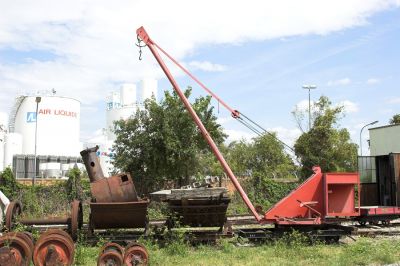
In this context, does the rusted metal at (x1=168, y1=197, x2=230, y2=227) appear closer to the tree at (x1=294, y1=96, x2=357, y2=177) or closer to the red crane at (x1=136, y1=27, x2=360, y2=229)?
the red crane at (x1=136, y1=27, x2=360, y2=229)

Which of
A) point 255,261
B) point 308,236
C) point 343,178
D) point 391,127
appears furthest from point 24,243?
point 391,127

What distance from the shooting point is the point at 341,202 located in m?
13.0

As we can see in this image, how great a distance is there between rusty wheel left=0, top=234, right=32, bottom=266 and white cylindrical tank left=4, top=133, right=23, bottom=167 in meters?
51.4

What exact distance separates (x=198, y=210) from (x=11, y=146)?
172 feet

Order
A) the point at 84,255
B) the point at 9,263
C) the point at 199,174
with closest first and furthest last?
the point at 9,263
the point at 84,255
the point at 199,174

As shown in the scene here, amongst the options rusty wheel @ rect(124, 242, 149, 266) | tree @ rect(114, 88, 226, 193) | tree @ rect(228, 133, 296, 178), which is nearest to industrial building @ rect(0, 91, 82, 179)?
tree @ rect(228, 133, 296, 178)

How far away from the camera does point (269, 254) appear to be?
10.8 meters

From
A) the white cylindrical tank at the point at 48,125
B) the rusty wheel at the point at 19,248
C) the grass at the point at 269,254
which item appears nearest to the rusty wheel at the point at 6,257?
the rusty wheel at the point at 19,248

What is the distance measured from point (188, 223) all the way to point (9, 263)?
568 centimetres

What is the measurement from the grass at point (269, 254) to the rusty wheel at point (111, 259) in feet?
3.43

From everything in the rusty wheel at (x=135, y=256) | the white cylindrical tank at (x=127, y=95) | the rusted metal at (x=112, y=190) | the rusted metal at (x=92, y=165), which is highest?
the white cylindrical tank at (x=127, y=95)

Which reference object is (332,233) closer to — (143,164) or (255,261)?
(255,261)

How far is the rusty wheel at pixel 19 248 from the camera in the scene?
329 inches

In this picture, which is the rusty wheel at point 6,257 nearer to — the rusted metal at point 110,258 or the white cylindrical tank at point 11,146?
the rusted metal at point 110,258
